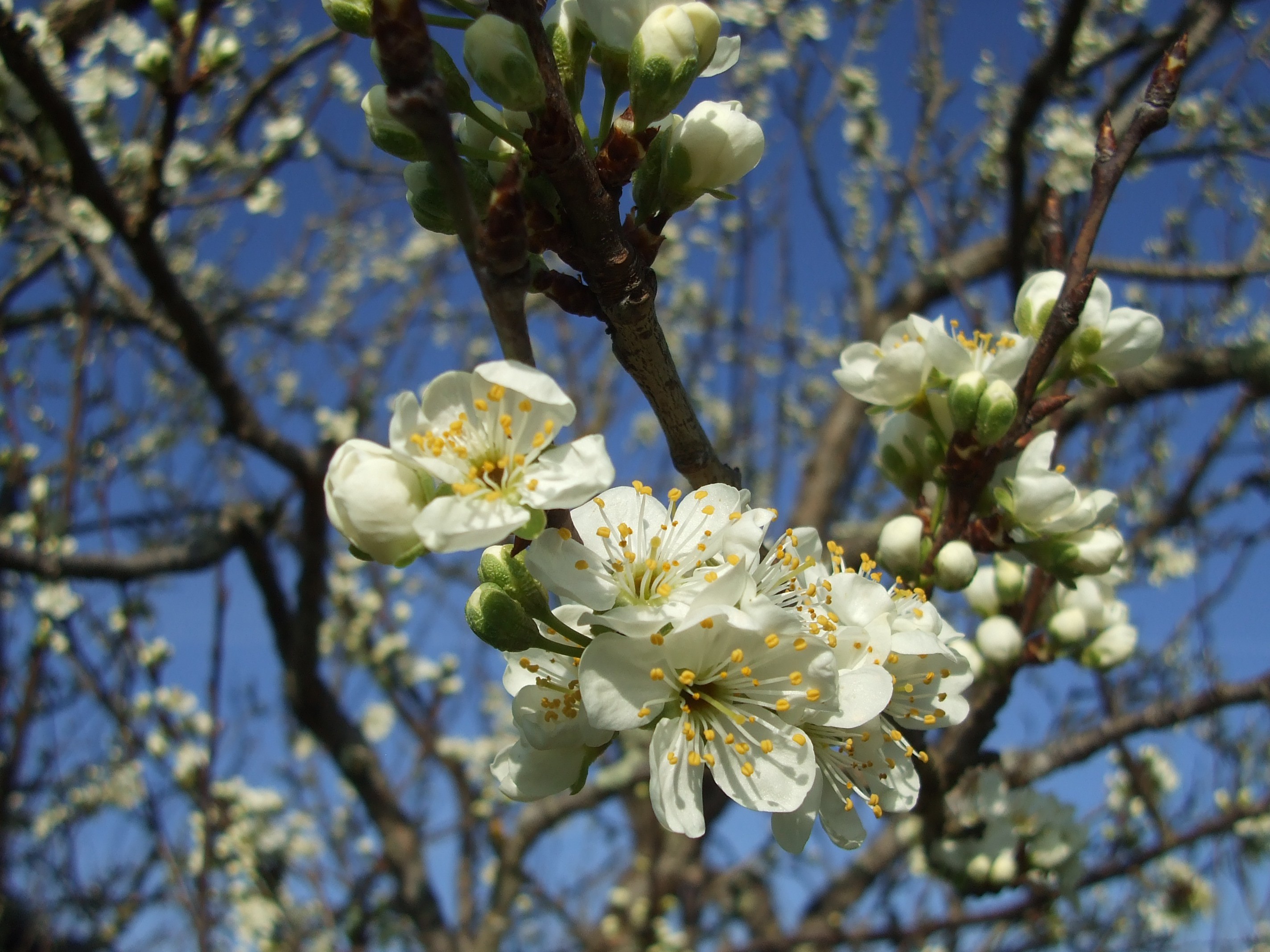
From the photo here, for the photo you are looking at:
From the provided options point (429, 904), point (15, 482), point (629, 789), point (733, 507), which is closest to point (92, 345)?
point (15, 482)

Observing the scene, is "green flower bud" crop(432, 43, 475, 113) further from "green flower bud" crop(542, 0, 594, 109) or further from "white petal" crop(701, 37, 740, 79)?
"white petal" crop(701, 37, 740, 79)

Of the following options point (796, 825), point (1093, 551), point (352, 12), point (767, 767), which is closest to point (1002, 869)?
point (1093, 551)

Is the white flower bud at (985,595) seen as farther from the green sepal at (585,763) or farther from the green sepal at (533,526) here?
the green sepal at (533,526)

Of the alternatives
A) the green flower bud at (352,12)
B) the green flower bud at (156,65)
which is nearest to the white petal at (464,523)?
the green flower bud at (352,12)

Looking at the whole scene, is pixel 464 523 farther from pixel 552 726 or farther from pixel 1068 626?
pixel 1068 626

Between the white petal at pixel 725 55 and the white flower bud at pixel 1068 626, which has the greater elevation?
the white petal at pixel 725 55
